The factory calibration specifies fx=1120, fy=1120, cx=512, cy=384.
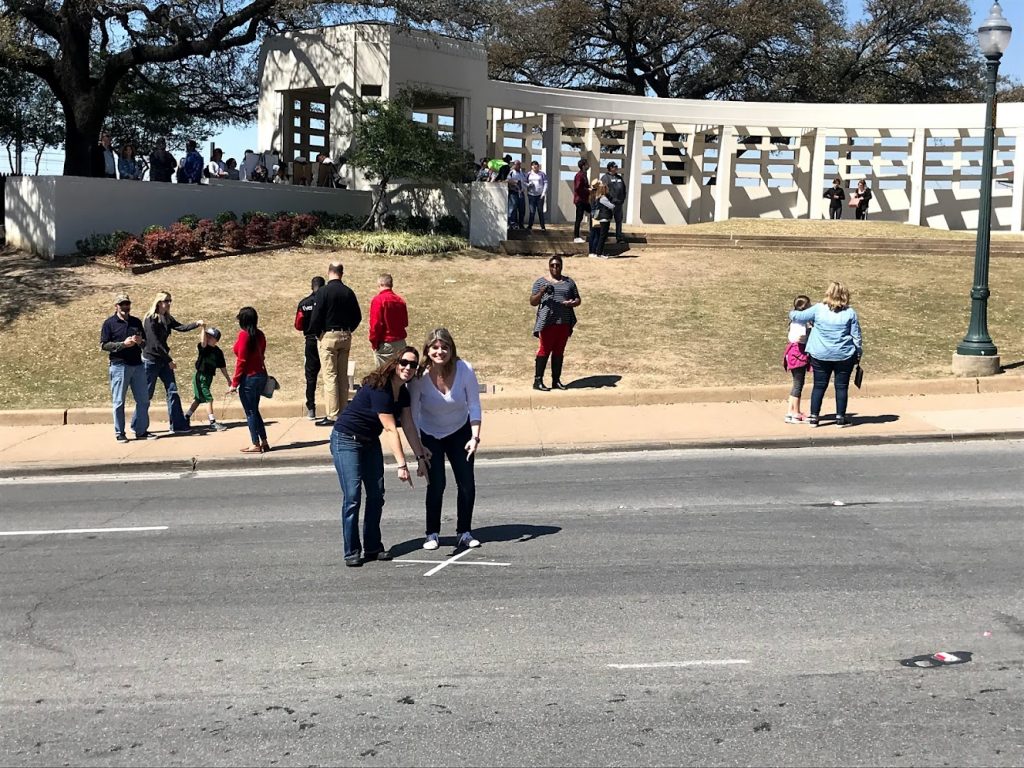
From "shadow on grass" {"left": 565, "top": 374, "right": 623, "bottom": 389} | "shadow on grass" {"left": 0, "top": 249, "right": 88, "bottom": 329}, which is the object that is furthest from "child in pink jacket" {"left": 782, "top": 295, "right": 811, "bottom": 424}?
"shadow on grass" {"left": 0, "top": 249, "right": 88, "bottom": 329}

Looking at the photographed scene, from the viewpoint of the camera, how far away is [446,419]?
8.22 m

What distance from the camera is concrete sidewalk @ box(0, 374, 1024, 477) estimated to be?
12.9 meters

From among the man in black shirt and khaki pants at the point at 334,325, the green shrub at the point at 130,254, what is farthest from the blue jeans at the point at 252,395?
the green shrub at the point at 130,254

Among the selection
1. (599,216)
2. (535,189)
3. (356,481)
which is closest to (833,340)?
(356,481)

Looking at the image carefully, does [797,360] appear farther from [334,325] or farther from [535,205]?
[535,205]

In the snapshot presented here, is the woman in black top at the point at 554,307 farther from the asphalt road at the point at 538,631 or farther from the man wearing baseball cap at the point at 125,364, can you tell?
the man wearing baseball cap at the point at 125,364

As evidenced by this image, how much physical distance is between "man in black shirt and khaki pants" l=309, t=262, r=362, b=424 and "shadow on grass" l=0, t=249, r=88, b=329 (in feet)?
23.5

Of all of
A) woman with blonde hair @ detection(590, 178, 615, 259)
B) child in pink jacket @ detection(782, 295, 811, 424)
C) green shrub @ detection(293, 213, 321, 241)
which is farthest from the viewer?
green shrub @ detection(293, 213, 321, 241)

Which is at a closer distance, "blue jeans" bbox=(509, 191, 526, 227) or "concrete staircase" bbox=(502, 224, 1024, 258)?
"concrete staircase" bbox=(502, 224, 1024, 258)

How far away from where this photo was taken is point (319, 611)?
711 cm

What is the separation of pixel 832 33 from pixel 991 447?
115 feet

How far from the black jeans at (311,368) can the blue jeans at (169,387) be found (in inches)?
62.8

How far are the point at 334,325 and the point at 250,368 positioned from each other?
1342 mm

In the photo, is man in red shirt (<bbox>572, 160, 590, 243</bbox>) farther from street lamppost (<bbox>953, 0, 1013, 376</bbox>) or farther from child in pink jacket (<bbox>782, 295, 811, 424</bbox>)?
child in pink jacket (<bbox>782, 295, 811, 424</bbox>)
